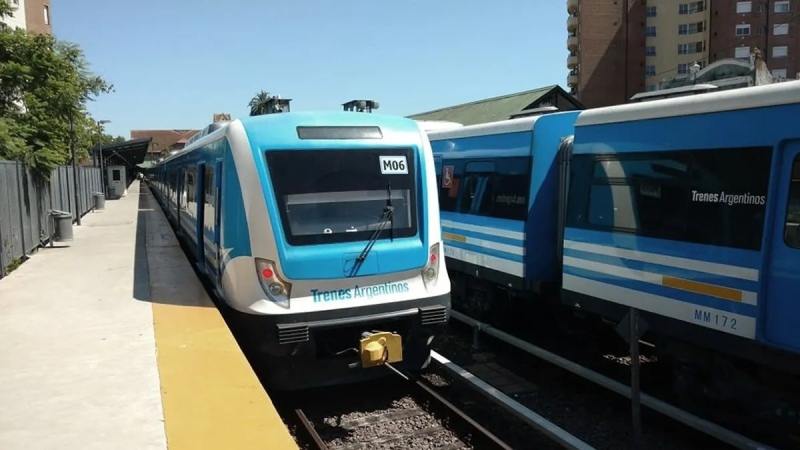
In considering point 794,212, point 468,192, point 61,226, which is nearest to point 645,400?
point 794,212

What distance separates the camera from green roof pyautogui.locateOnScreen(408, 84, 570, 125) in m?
25.6

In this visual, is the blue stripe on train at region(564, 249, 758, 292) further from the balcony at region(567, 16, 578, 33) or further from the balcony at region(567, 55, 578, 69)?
the balcony at region(567, 16, 578, 33)

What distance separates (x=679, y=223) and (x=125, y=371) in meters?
5.09

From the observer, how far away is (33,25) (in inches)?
2121

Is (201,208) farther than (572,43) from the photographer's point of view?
No

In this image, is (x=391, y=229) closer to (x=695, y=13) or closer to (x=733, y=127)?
(x=733, y=127)

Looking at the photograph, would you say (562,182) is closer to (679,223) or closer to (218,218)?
(679,223)

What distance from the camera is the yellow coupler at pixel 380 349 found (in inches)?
227

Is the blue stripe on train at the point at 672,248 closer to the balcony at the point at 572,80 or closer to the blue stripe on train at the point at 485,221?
the blue stripe on train at the point at 485,221

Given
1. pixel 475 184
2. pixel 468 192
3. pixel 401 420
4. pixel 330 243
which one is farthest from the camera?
pixel 468 192

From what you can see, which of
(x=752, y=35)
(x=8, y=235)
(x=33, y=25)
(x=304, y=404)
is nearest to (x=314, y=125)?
(x=304, y=404)

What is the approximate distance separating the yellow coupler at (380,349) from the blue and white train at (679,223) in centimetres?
244

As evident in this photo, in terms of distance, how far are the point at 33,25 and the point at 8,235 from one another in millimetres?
52107

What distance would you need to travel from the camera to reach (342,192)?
619 centimetres
